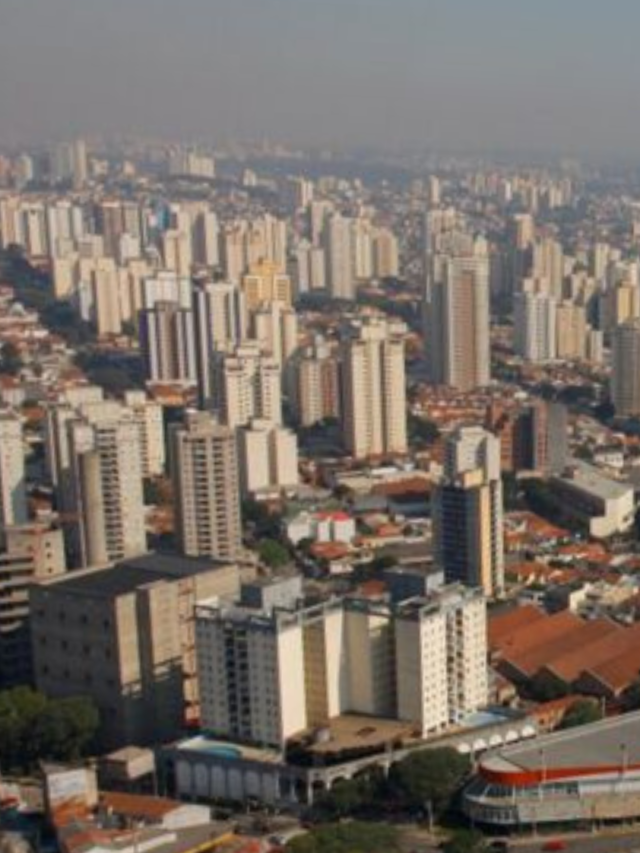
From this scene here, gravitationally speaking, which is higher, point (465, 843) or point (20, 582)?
point (20, 582)

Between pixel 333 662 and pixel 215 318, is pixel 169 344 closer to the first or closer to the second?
pixel 215 318

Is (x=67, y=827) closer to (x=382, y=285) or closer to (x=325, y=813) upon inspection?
(x=325, y=813)

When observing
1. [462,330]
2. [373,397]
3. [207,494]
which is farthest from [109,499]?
[462,330]

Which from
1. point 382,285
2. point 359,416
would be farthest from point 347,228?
point 359,416

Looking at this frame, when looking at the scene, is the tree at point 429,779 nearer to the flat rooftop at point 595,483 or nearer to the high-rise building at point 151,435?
the flat rooftop at point 595,483

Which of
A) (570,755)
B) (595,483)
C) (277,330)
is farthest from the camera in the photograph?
(277,330)

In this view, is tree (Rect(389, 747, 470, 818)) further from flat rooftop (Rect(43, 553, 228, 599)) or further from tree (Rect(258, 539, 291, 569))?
tree (Rect(258, 539, 291, 569))

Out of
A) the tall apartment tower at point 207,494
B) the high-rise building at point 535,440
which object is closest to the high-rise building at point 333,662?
the tall apartment tower at point 207,494

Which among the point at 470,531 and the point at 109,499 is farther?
the point at 109,499
